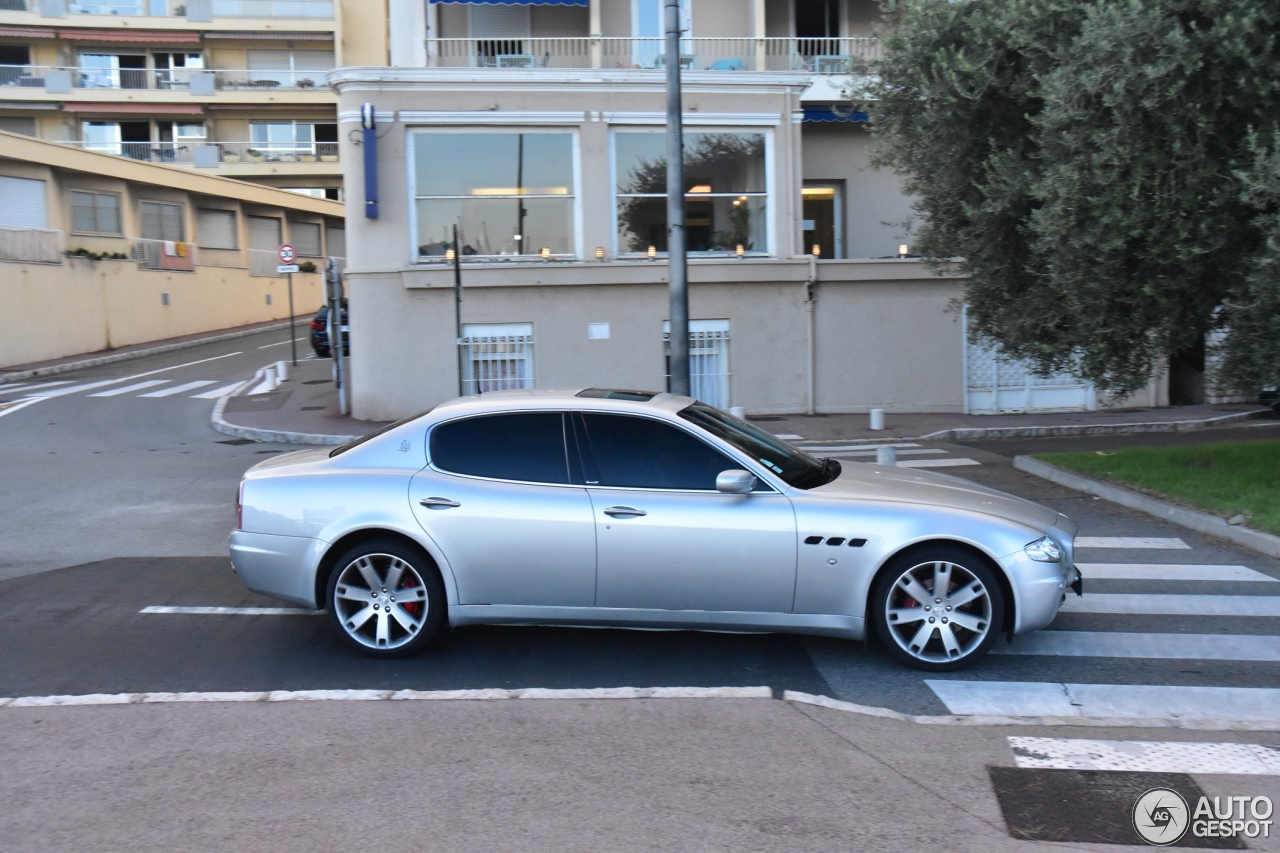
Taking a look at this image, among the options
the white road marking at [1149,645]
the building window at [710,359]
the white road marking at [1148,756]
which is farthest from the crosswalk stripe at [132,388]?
the white road marking at [1148,756]

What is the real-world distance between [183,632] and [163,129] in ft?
162

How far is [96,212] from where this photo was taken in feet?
112

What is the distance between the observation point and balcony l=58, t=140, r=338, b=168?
48.2 meters

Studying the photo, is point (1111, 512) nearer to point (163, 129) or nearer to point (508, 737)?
point (508, 737)

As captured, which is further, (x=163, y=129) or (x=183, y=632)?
(x=163, y=129)

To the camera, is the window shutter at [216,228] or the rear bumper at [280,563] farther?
the window shutter at [216,228]

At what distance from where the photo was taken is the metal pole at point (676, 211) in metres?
13.7

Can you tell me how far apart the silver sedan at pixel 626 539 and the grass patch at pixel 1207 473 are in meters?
4.34

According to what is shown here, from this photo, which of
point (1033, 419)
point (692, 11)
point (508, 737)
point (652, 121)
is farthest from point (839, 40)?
point (508, 737)

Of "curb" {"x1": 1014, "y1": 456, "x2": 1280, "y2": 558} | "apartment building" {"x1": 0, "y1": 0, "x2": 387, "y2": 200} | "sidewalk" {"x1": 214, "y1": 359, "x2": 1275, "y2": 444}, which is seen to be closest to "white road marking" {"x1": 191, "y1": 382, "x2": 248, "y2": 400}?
"sidewalk" {"x1": 214, "y1": 359, "x2": 1275, "y2": 444}

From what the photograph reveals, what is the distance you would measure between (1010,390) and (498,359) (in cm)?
964

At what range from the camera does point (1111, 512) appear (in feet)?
33.7

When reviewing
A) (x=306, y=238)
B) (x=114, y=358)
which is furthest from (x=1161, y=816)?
(x=306, y=238)

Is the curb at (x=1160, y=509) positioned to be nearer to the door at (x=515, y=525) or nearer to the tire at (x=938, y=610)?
the tire at (x=938, y=610)
